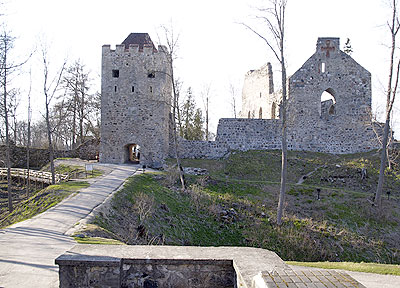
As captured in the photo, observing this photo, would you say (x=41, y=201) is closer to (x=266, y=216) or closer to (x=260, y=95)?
(x=266, y=216)

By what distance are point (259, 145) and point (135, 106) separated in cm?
1050

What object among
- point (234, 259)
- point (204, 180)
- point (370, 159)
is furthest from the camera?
point (370, 159)

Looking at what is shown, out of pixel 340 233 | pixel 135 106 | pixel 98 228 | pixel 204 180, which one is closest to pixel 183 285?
pixel 98 228

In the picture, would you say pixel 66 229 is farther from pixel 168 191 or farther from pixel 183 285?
pixel 168 191

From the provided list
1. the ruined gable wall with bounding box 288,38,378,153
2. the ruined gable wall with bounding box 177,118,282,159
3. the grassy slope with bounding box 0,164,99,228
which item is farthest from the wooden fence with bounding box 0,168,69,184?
the ruined gable wall with bounding box 288,38,378,153

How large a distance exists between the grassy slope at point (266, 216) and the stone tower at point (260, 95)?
8.25 m

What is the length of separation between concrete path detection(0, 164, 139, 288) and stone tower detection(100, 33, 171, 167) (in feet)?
34.3

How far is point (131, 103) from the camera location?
76.7ft

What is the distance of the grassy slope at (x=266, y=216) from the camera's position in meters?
12.0

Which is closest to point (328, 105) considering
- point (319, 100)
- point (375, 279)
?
point (319, 100)

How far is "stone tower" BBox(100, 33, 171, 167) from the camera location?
23.3 m

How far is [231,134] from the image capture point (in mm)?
24547

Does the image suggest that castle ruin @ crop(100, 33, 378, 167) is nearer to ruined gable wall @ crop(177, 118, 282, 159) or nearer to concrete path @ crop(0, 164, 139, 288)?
ruined gable wall @ crop(177, 118, 282, 159)

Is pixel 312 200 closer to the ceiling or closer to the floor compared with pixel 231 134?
closer to the floor
